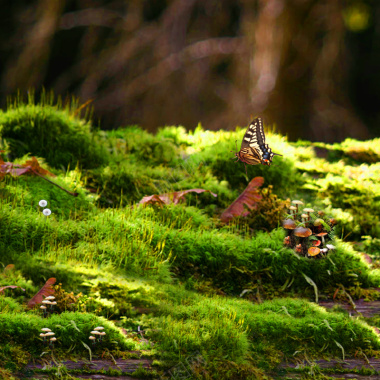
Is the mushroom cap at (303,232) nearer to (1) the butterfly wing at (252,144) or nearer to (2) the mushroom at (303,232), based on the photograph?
(2) the mushroom at (303,232)

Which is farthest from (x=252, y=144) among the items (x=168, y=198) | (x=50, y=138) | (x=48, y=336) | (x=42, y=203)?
(x=50, y=138)

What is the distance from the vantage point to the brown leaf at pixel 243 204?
5.33 meters

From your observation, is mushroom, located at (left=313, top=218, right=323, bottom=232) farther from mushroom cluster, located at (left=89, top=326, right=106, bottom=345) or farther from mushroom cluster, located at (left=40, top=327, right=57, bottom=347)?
mushroom cluster, located at (left=40, top=327, right=57, bottom=347)

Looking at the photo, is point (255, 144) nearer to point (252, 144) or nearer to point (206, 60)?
point (252, 144)

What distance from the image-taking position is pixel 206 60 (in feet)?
44.6

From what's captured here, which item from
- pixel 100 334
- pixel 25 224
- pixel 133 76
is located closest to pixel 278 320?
pixel 100 334

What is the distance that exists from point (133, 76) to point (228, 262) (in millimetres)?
8789

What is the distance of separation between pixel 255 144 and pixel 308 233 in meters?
1.00

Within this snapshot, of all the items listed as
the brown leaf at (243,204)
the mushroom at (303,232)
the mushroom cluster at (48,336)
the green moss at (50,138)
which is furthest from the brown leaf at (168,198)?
the mushroom cluster at (48,336)

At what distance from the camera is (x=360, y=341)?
367cm

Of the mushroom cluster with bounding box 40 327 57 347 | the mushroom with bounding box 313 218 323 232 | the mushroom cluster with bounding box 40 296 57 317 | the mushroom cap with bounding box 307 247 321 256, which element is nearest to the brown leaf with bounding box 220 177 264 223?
the mushroom cap with bounding box 307 247 321 256

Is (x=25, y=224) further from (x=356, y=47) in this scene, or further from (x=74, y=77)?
(x=356, y=47)

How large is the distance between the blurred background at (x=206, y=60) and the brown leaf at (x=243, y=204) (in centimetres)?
572

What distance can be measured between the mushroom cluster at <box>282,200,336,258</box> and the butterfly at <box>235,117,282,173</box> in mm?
663
